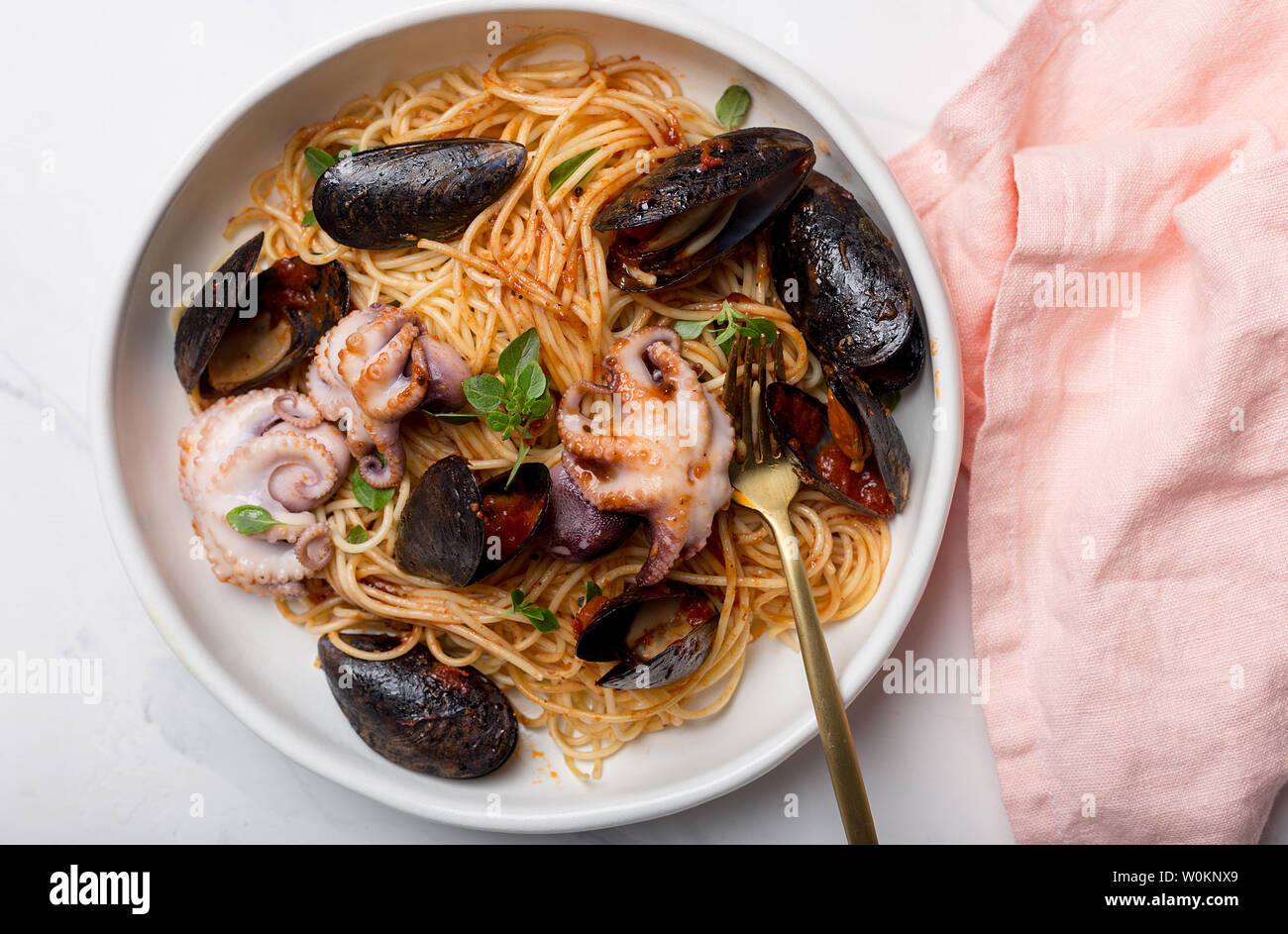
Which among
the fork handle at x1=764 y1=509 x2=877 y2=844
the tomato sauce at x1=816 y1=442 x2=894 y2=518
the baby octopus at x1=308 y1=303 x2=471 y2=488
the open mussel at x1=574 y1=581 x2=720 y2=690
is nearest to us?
the fork handle at x1=764 y1=509 x2=877 y2=844

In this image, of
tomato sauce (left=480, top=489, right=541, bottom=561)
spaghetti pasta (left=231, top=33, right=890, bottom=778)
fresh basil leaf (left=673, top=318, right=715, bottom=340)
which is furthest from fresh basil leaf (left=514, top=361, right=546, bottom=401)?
fresh basil leaf (left=673, top=318, right=715, bottom=340)

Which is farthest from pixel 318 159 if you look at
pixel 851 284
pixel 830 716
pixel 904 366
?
pixel 830 716

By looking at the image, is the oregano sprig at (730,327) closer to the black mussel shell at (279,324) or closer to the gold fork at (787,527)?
the gold fork at (787,527)

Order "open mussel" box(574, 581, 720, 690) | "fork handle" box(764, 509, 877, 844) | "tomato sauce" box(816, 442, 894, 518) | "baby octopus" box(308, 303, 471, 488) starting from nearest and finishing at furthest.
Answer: "fork handle" box(764, 509, 877, 844)
"baby octopus" box(308, 303, 471, 488)
"open mussel" box(574, 581, 720, 690)
"tomato sauce" box(816, 442, 894, 518)

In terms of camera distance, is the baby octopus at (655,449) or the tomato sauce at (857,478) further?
the tomato sauce at (857,478)

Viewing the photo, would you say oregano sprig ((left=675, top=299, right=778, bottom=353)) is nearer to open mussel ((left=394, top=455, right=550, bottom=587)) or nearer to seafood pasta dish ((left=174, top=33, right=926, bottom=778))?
seafood pasta dish ((left=174, top=33, right=926, bottom=778))

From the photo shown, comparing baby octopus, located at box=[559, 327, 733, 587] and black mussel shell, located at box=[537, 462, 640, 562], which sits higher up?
baby octopus, located at box=[559, 327, 733, 587]

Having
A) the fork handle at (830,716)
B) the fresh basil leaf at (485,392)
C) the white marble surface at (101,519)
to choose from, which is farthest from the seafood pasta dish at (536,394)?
the white marble surface at (101,519)
